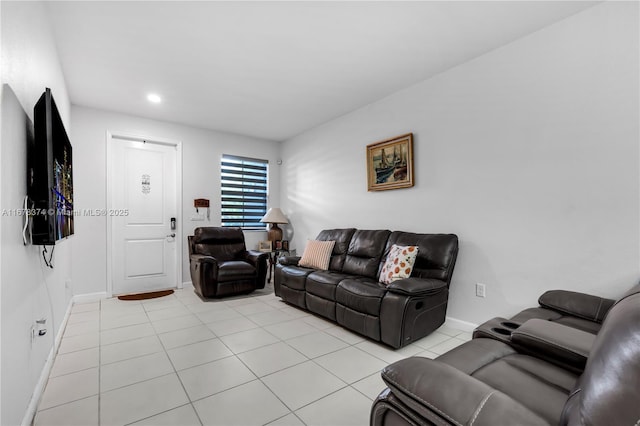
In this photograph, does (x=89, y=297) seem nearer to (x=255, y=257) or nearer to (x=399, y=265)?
(x=255, y=257)

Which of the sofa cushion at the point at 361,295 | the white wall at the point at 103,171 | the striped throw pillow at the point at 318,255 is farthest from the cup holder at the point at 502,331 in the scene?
the white wall at the point at 103,171

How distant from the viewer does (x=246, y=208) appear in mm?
5551

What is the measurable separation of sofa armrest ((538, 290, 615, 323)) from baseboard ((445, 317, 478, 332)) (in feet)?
3.05

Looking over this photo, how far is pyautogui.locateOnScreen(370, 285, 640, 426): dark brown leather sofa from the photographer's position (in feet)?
2.02

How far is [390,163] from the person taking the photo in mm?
3643

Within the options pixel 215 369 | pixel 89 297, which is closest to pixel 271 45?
pixel 215 369

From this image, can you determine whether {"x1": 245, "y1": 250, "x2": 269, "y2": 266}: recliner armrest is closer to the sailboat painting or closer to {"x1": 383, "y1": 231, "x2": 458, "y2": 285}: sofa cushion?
the sailboat painting

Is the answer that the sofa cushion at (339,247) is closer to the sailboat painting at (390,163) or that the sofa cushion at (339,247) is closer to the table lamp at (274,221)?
the sailboat painting at (390,163)

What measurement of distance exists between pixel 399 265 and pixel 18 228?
271 cm

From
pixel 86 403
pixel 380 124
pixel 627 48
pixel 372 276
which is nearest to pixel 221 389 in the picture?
pixel 86 403

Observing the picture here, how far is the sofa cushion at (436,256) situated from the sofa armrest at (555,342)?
4.15ft

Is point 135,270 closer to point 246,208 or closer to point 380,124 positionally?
point 246,208

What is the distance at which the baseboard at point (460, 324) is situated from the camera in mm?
2889

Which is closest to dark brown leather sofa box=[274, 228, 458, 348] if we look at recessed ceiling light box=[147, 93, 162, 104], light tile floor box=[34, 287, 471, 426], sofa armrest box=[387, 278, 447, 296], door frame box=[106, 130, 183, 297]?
sofa armrest box=[387, 278, 447, 296]
